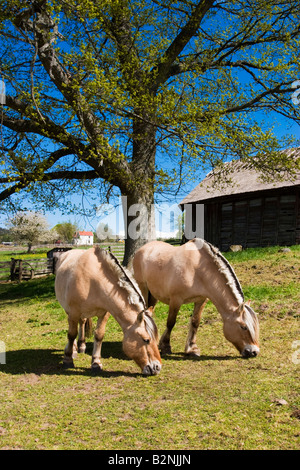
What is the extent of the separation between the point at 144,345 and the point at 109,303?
0.94m

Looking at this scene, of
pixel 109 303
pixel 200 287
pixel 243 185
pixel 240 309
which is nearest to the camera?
pixel 109 303

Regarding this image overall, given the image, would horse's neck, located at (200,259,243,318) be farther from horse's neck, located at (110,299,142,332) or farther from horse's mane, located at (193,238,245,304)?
horse's neck, located at (110,299,142,332)

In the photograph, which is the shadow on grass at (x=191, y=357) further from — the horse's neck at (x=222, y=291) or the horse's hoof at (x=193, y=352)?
the horse's neck at (x=222, y=291)

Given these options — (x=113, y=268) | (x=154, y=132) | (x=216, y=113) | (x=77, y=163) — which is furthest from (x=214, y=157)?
(x=113, y=268)

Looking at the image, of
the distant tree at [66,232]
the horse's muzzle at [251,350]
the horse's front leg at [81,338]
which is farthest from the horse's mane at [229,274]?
the distant tree at [66,232]

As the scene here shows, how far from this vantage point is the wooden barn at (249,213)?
2258cm

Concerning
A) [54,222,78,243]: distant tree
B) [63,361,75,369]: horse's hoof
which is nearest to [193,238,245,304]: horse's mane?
[63,361,75,369]: horse's hoof

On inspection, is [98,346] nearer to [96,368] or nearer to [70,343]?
[96,368]

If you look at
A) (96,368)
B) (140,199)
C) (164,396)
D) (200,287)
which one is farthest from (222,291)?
(140,199)

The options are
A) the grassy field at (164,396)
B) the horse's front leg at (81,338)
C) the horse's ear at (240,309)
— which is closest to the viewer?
the grassy field at (164,396)

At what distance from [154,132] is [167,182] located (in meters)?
2.60

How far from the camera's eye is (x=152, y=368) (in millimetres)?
5922

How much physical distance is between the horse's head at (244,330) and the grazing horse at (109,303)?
1445mm
